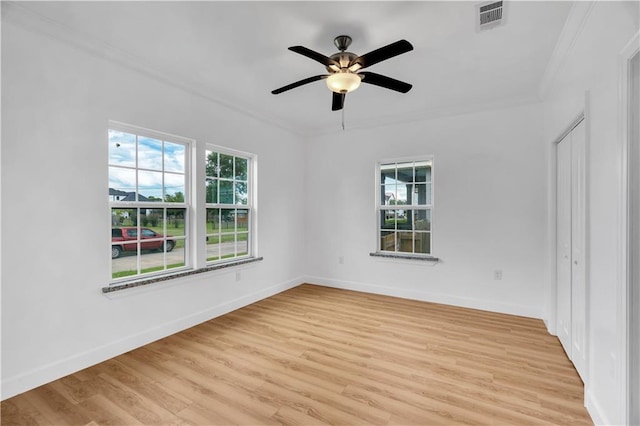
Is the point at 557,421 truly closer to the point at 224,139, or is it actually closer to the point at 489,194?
the point at 489,194

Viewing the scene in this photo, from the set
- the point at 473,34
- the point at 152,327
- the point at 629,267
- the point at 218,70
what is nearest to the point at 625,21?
the point at 473,34

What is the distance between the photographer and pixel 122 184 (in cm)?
289

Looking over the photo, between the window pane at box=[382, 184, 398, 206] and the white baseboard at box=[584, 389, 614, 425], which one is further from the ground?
the window pane at box=[382, 184, 398, 206]

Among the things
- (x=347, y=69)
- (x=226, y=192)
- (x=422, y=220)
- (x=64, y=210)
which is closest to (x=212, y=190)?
(x=226, y=192)

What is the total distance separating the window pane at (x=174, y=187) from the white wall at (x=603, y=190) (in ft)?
11.8

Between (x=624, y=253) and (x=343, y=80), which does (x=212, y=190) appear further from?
(x=624, y=253)

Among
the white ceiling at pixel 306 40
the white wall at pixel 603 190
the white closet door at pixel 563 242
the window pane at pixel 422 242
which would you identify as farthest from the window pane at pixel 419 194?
the white wall at pixel 603 190

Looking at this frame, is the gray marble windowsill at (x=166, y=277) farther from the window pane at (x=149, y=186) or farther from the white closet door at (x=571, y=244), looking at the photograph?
the white closet door at (x=571, y=244)

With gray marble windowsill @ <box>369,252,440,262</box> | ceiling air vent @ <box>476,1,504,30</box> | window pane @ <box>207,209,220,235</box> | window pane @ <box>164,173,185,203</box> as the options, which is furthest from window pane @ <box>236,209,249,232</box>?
ceiling air vent @ <box>476,1,504,30</box>

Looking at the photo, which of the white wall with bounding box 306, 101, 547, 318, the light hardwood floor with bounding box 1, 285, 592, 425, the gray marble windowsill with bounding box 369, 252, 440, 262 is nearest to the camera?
the light hardwood floor with bounding box 1, 285, 592, 425

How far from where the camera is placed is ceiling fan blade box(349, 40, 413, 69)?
1978mm

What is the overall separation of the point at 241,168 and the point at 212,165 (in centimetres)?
52

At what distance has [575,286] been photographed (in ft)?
8.57

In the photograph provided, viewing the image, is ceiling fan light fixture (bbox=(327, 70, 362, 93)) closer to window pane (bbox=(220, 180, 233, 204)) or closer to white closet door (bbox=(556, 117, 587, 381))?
white closet door (bbox=(556, 117, 587, 381))
